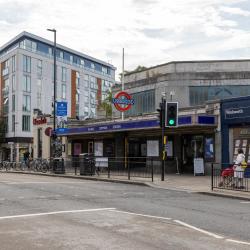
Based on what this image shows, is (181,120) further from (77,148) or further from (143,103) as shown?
(77,148)

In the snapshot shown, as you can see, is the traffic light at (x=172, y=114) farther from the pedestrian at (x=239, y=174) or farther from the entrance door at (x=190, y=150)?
the entrance door at (x=190, y=150)

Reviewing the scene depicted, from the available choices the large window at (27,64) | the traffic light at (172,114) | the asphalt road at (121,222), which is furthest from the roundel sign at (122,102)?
the large window at (27,64)

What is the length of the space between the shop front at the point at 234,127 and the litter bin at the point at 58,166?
10343mm

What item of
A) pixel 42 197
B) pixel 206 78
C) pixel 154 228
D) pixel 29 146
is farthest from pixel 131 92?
pixel 29 146

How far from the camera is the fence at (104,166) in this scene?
24344 mm

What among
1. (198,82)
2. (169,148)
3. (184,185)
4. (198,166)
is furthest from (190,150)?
(184,185)

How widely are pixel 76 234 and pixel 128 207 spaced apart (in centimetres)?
424

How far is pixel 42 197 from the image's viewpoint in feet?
50.1

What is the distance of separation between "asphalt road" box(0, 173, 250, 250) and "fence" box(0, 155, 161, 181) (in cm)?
813

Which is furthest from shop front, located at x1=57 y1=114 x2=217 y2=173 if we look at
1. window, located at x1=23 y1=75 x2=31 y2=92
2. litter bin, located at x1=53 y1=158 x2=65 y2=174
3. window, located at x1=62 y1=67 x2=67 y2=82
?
window, located at x1=62 y1=67 x2=67 y2=82

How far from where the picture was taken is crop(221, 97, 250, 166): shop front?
983 inches

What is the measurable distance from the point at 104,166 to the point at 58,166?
16.4ft

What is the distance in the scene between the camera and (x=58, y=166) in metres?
30.7

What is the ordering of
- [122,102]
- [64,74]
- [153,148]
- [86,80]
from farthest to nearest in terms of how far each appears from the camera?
[86,80] < [64,74] < [122,102] < [153,148]
